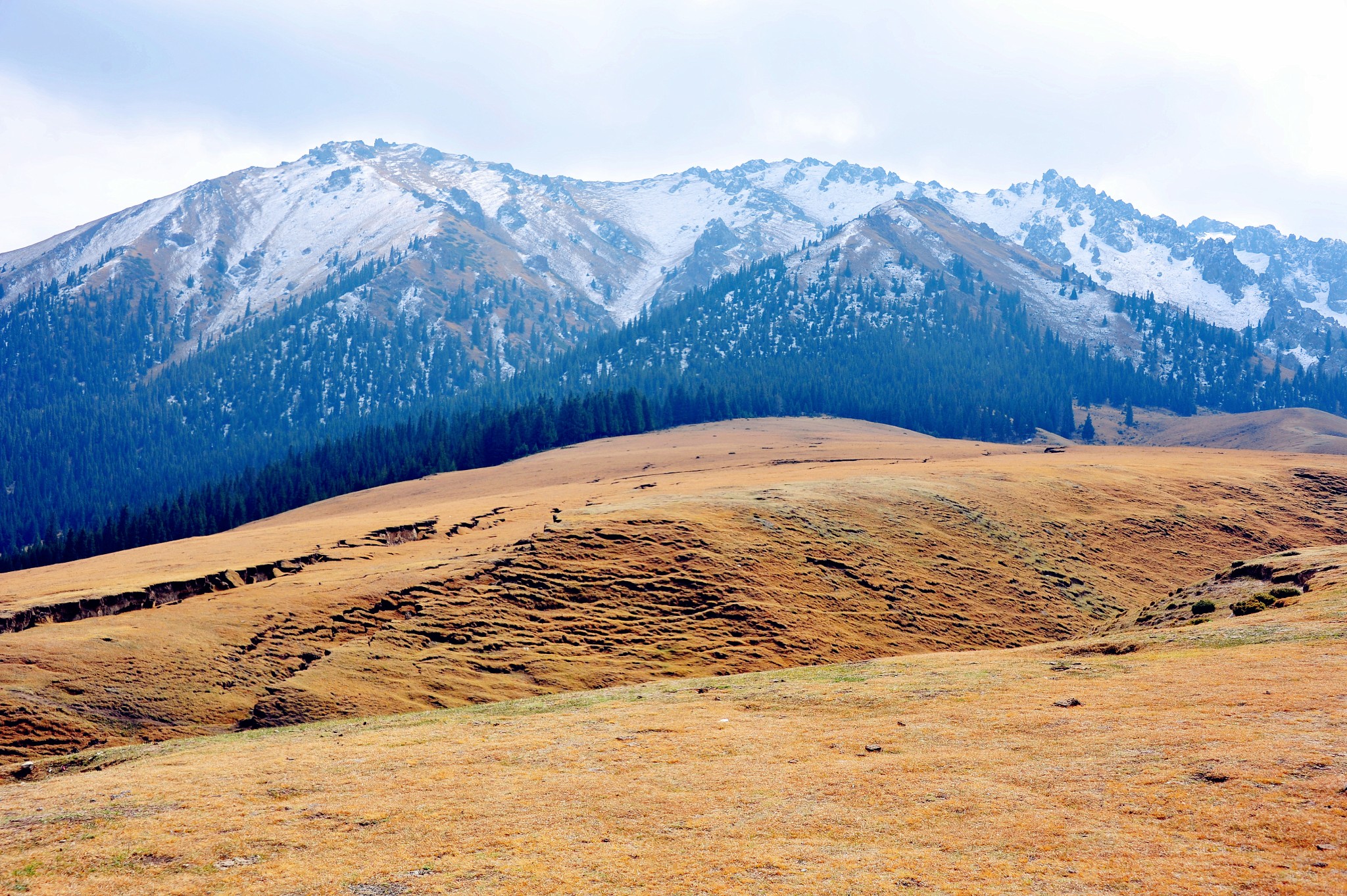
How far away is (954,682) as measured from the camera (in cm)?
2656

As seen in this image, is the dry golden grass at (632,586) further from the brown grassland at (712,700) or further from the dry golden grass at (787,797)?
the dry golden grass at (787,797)

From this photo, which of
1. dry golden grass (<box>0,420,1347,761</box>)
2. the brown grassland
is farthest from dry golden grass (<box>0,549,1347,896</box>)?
dry golden grass (<box>0,420,1347,761</box>)

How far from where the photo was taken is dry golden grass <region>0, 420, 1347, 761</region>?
105 ft

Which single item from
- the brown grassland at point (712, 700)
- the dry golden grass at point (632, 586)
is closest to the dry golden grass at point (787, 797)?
the brown grassland at point (712, 700)

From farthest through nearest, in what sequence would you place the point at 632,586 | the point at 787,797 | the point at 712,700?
the point at 632,586
the point at 712,700
the point at 787,797

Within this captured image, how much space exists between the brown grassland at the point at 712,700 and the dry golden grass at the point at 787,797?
0.32 ft

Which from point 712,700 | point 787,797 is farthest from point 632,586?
point 787,797

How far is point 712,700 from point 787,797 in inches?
414

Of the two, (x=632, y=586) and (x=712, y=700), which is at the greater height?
(x=632, y=586)

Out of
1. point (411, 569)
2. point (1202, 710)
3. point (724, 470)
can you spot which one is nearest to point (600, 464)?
point (724, 470)

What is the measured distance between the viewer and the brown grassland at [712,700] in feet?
47.5

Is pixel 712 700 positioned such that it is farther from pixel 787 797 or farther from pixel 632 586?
pixel 632 586

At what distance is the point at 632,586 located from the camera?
142 feet

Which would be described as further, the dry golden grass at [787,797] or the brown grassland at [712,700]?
the brown grassland at [712,700]
